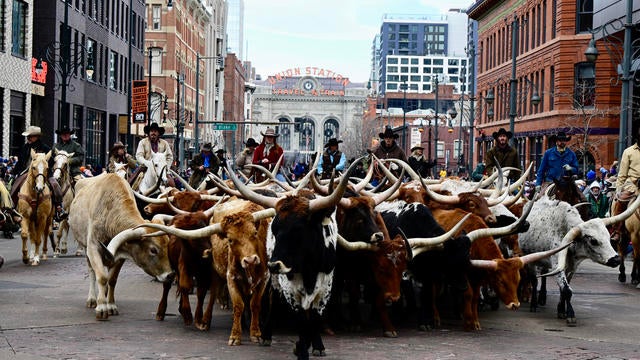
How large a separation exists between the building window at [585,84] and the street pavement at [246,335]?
37675 millimetres

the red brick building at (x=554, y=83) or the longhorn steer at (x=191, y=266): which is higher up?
the red brick building at (x=554, y=83)

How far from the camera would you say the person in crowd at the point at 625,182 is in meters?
17.4

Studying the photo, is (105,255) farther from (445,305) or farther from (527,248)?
(527,248)

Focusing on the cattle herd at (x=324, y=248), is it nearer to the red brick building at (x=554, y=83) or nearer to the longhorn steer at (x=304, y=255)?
the longhorn steer at (x=304, y=255)

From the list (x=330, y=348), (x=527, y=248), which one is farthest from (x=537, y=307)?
(x=330, y=348)

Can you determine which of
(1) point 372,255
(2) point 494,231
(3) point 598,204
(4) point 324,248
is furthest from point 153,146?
(3) point 598,204

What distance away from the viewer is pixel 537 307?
14148 mm

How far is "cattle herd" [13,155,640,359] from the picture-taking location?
382 inches

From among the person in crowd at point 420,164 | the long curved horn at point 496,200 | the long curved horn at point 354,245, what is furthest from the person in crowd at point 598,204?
the long curved horn at point 354,245

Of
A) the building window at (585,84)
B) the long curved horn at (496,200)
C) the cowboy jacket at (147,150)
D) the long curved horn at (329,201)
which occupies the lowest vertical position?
the long curved horn at (496,200)

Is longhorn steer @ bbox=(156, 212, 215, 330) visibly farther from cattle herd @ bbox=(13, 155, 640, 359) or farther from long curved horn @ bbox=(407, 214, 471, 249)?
long curved horn @ bbox=(407, 214, 471, 249)

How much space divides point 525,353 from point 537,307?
143 inches

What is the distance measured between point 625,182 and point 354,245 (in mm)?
8536

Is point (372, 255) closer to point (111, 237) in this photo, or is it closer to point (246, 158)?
point (111, 237)
